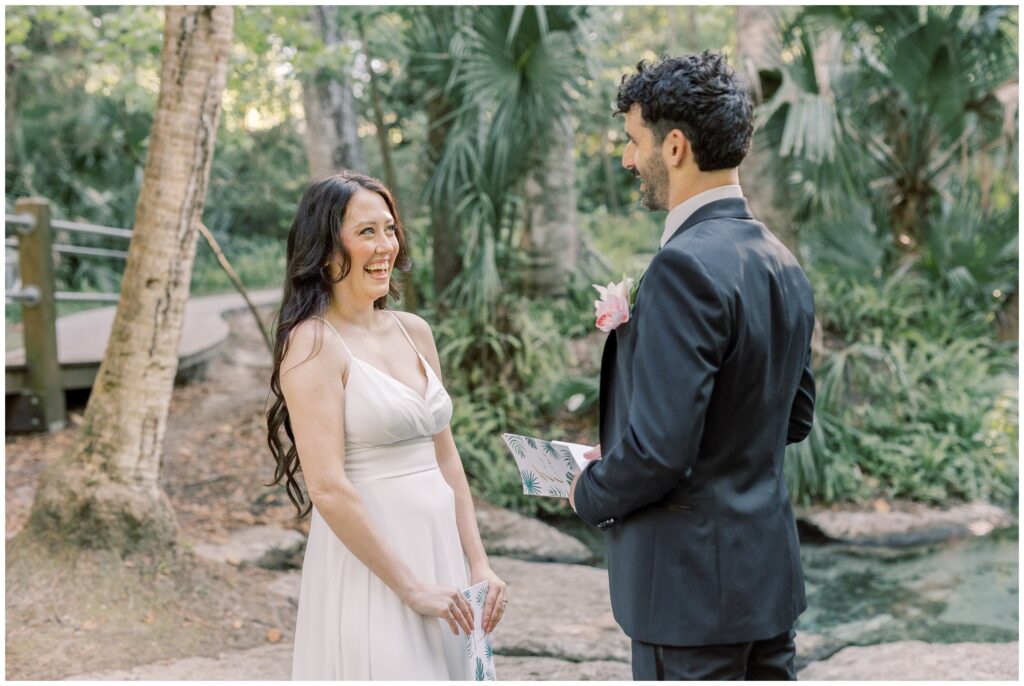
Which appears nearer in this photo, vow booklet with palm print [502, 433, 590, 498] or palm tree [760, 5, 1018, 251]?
vow booklet with palm print [502, 433, 590, 498]

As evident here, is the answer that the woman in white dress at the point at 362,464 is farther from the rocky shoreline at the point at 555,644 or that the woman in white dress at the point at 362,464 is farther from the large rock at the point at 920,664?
the large rock at the point at 920,664

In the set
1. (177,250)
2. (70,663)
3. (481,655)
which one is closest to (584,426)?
(177,250)

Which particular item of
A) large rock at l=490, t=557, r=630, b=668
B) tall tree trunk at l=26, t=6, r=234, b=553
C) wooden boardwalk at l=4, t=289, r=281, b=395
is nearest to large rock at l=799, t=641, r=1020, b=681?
large rock at l=490, t=557, r=630, b=668

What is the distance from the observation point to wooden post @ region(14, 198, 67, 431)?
750 centimetres

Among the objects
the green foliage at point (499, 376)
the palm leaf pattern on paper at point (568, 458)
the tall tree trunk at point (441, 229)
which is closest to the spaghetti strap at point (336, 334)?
the palm leaf pattern on paper at point (568, 458)

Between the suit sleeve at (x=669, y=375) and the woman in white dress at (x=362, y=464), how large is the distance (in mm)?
622

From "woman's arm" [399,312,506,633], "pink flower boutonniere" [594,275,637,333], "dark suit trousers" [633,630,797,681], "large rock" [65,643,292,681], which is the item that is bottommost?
"large rock" [65,643,292,681]

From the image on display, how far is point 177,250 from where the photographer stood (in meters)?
4.55

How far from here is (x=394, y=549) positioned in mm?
2273

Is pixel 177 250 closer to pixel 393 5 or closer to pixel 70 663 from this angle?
pixel 70 663

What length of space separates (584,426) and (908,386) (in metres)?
2.86

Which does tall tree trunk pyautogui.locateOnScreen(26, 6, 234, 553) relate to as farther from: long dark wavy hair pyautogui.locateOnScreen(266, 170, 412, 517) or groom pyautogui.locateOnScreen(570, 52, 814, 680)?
groom pyautogui.locateOnScreen(570, 52, 814, 680)

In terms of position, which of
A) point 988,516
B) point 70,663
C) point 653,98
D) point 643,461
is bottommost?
point 988,516

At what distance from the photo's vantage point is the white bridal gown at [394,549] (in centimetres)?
229
